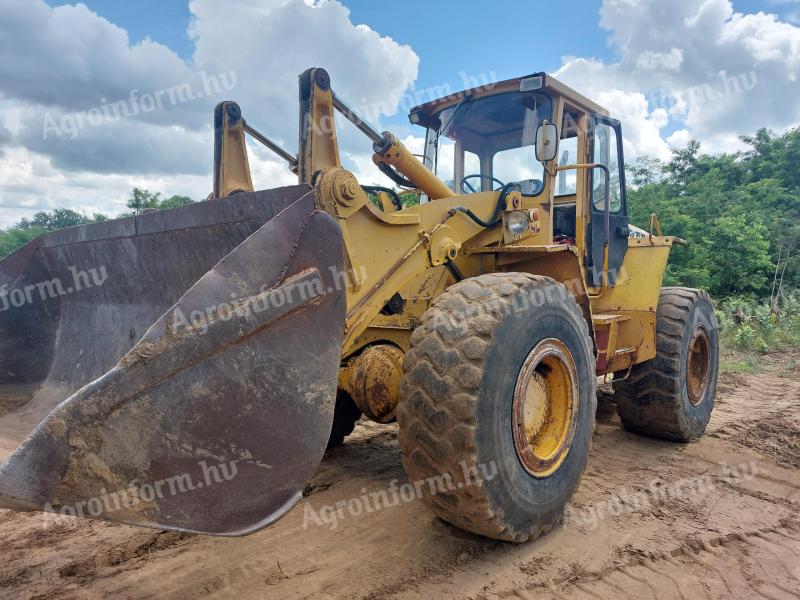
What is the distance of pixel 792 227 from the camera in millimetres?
17656

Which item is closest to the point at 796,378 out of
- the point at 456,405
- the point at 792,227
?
the point at 456,405

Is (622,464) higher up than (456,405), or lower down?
lower down

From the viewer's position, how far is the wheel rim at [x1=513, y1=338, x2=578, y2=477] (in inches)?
122

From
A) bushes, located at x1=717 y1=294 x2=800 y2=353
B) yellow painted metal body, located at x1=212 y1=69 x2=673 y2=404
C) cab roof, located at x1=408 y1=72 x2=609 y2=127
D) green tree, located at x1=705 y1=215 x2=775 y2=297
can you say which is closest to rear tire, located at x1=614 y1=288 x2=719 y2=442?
yellow painted metal body, located at x1=212 y1=69 x2=673 y2=404

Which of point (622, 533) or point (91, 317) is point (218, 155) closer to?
point (91, 317)

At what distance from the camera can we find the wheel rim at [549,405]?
10.2 feet

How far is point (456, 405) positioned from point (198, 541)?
1706 millimetres

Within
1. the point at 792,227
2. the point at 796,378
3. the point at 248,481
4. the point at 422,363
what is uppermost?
the point at 792,227

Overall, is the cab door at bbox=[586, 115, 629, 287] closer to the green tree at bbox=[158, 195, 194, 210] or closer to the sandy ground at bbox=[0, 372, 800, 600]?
the sandy ground at bbox=[0, 372, 800, 600]

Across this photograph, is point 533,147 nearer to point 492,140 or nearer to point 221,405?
point 492,140

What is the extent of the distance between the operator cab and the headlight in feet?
1.13

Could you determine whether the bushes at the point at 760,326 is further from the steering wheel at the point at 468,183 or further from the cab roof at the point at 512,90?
the steering wheel at the point at 468,183

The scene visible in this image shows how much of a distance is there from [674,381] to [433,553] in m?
3.13

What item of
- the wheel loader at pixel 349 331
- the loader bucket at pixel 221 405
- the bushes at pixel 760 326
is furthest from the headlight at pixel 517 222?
the bushes at pixel 760 326
